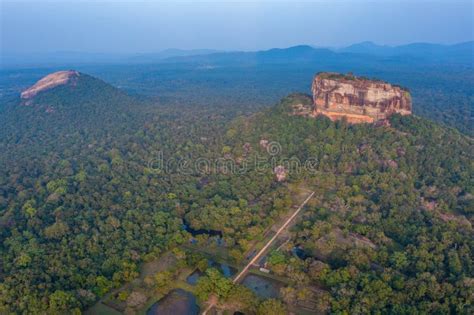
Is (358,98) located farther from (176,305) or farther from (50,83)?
(50,83)

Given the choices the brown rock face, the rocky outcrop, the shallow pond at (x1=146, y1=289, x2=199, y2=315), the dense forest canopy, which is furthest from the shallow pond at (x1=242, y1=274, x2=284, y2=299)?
the rocky outcrop

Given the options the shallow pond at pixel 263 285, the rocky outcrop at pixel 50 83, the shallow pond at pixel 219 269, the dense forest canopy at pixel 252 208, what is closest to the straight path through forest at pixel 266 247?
the shallow pond at pixel 263 285

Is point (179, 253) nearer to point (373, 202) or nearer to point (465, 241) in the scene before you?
point (373, 202)

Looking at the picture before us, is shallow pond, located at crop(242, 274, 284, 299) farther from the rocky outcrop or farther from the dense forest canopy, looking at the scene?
the rocky outcrop

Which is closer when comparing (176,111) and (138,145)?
(138,145)

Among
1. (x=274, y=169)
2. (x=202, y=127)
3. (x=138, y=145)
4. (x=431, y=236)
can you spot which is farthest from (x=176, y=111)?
(x=431, y=236)

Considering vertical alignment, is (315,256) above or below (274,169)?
below

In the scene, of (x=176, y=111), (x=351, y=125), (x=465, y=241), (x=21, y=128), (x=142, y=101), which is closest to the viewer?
(x=465, y=241)
